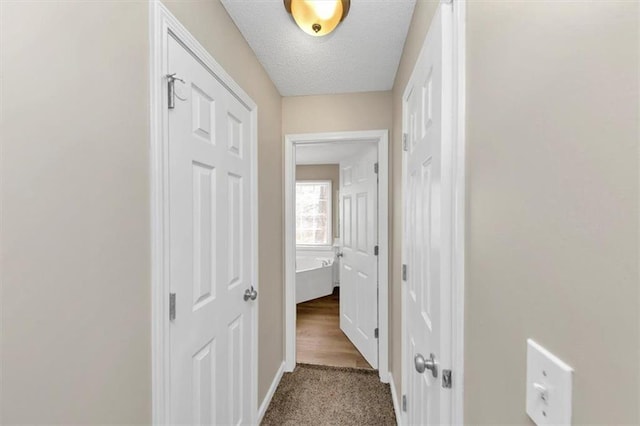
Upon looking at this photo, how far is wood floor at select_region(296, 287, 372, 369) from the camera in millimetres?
2637

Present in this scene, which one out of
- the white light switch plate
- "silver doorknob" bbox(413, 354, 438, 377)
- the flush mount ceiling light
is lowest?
"silver doorknob" bbox(413, 354, 438, 377)

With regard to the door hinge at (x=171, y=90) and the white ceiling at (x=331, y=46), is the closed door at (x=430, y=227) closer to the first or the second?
the white ceiling at (x=331, y=46)

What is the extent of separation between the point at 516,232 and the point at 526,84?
262 mm

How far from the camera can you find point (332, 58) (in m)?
1.85

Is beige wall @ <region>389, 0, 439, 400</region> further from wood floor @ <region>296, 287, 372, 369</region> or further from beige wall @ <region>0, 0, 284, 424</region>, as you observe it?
beige wall @ <region>0, 0, 284, 424</region>

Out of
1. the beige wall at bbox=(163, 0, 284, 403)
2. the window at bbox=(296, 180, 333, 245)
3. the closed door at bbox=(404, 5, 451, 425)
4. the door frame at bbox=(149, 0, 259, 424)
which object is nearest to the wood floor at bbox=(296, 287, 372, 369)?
the beige wall at bbox=(163, 0, 284, 403)

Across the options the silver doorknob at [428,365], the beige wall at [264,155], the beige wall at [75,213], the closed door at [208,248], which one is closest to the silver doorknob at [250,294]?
the closed door at [208,248]

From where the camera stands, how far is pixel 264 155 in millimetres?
1991

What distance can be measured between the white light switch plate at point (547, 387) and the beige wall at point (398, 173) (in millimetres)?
1168

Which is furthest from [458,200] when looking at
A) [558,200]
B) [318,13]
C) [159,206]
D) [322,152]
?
[322,152]

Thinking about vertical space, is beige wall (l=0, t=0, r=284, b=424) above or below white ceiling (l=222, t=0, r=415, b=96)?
below

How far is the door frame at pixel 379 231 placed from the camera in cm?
230

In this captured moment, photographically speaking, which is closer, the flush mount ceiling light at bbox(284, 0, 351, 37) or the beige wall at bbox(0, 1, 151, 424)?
the beige wall at bbox(0, 1, 151, 424)

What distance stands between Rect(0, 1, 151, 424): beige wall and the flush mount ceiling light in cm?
71
